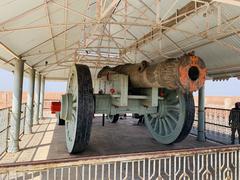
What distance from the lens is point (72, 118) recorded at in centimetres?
500

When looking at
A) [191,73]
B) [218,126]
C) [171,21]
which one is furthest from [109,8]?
[218,126]

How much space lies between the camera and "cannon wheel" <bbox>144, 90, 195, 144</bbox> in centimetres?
559

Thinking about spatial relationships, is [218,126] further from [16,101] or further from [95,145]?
[16,101]

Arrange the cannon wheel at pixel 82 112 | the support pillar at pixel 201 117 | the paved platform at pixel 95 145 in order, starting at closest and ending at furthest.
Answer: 1. the cannon wheel at pixel 82 112
2. the paved platform at pixel 95 145
3. the support pillar at pixel 201 117

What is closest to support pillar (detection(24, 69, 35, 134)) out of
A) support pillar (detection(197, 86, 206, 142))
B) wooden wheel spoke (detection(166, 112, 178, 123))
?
wooden wheel spoke (detection(166, 112, 178, 123))

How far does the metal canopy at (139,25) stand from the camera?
150 inches

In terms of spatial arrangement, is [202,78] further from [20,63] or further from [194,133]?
[194,133]

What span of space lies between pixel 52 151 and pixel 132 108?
221 cm

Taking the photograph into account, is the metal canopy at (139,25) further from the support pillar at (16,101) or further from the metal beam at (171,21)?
the support pillar at (16,101)

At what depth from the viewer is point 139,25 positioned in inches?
159

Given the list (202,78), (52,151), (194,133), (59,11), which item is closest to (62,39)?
(59,11)

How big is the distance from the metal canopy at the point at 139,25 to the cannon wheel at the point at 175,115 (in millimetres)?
1514

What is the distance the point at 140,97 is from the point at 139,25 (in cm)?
168

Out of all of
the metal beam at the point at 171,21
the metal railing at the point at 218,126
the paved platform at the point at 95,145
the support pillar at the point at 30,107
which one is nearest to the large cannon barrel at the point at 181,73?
the metal beam at the point at 171,21
